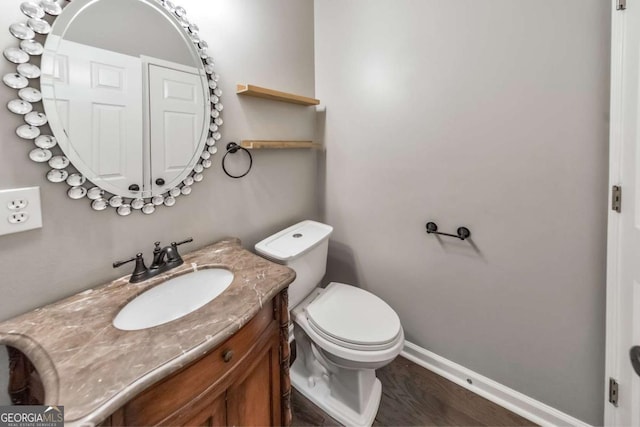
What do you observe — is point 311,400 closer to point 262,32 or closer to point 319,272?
point 319,272

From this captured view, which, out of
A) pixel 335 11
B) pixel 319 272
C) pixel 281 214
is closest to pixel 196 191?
pixel 281 214

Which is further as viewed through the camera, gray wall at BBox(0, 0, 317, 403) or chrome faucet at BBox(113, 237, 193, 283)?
chrome faucet at BBox(113, 237, 193, 283)

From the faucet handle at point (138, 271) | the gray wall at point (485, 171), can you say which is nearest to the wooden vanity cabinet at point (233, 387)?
the faucet handle at point (138, 271)

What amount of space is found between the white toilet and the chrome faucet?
0.39 metres

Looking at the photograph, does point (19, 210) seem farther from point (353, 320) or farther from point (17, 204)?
point (353, 320)

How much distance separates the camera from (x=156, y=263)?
3.38 feet

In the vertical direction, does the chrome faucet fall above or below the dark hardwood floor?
above

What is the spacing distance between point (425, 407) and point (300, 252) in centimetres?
103

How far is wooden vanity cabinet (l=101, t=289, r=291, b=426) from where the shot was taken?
0.61 metres

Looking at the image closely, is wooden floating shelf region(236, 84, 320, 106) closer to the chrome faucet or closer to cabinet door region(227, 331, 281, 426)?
the chrome faucet

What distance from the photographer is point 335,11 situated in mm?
1690

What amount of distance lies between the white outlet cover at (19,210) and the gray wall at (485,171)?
1.45m

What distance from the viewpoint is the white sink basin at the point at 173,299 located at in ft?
2.92

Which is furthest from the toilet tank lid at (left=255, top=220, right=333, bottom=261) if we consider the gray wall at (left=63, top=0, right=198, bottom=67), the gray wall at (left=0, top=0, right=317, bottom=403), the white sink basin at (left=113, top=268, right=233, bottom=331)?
the gray wall at (left=63, top=0, right=198, bottom=67)
